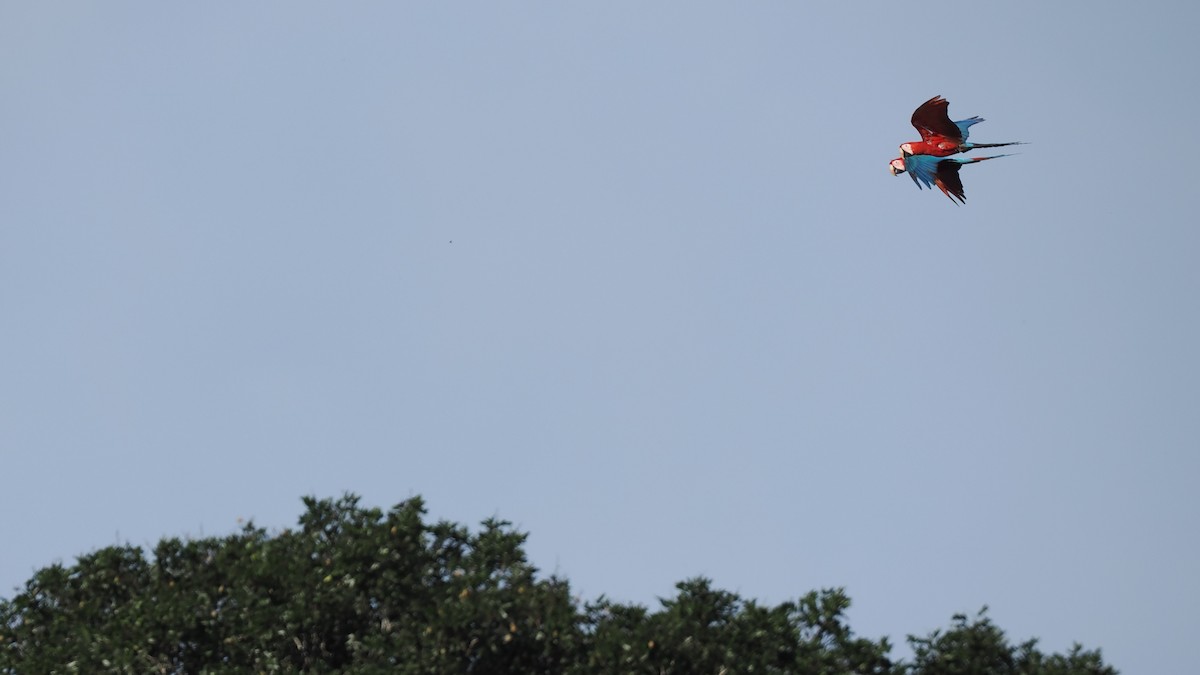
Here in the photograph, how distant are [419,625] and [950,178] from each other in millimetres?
17446

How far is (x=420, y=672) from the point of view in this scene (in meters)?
25.2

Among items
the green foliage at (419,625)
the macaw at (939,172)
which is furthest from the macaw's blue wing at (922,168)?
the green foliage at (419,625)

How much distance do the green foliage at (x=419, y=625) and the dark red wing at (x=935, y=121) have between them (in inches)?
558

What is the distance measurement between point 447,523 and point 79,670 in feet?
22.0

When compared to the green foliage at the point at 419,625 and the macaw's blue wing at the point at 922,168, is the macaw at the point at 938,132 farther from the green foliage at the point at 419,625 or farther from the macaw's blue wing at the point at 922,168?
the green foliage at the point at 419,625

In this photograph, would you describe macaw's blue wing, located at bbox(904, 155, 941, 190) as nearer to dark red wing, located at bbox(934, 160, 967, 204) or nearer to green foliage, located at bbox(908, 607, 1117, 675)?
dark red wing, located at bbox(934, 160, 967, 204)

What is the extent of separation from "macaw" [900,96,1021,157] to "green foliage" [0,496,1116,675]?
13576mm

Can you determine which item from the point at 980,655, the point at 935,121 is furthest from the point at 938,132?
the point at 980,655

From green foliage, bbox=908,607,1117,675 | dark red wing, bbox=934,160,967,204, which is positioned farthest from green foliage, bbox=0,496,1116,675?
dark red wing, bbox=934,160,967,204

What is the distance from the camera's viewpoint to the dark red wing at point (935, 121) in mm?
36656

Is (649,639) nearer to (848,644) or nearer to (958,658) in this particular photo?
(848,644)

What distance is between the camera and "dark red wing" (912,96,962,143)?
36656 millimetres

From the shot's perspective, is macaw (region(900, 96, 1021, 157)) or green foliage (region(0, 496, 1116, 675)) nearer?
green foliage (region(0, 496, 1116, 675))

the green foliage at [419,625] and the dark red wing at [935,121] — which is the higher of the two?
the dark red wing at [935,121]
